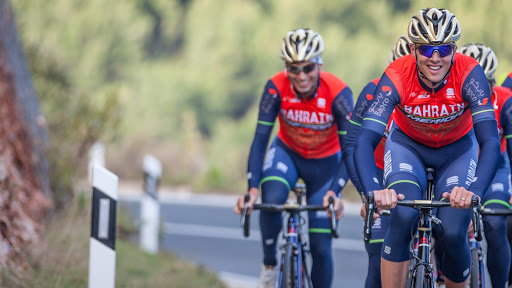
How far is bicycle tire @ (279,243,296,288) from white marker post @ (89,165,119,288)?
1.57 metres

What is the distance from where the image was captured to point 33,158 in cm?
1018

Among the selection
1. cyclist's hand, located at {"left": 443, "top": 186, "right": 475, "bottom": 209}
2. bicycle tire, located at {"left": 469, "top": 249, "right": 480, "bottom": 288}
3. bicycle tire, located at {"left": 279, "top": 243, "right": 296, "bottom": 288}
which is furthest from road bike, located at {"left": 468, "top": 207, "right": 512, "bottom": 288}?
cyclist's hand, located at {"left": 443, "top": 186, "right": 475, "bottom": 209}

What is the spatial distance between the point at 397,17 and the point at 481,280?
3134 cm

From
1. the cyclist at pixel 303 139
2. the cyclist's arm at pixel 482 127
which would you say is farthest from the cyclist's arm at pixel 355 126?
the cyclist at pixel 303 139

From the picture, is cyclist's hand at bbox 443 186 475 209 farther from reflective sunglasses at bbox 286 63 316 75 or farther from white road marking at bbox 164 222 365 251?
white road marking at bbox 164 222 365 251

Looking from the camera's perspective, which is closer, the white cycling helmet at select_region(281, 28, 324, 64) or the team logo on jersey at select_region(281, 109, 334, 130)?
the white cycling helmet at select_region(281, 28, 324, 64)

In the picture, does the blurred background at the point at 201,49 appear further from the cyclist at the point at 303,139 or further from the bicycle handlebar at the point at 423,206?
the bicycle handlebar at the point at 423,206

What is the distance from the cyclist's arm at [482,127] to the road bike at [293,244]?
1.69 meters

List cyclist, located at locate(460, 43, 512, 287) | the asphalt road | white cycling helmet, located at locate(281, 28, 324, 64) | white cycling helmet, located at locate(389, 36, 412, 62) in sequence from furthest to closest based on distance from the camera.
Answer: the asphalt road < white cycling helmet, located at locate(389, 36, 412, 62) < white cycling helmet, located at locate(281, 28, 324, 64) < cyclist, located at locate(460, 43, 512, 287)

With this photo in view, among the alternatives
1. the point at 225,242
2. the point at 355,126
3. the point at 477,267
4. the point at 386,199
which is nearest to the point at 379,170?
the point at 355,126

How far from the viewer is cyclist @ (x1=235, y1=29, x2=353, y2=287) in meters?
7.89

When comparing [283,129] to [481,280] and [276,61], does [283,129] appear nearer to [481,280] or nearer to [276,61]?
[481,280]

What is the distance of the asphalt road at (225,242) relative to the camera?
12906 millimetres

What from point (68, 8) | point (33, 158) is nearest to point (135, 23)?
point (68, 8)
